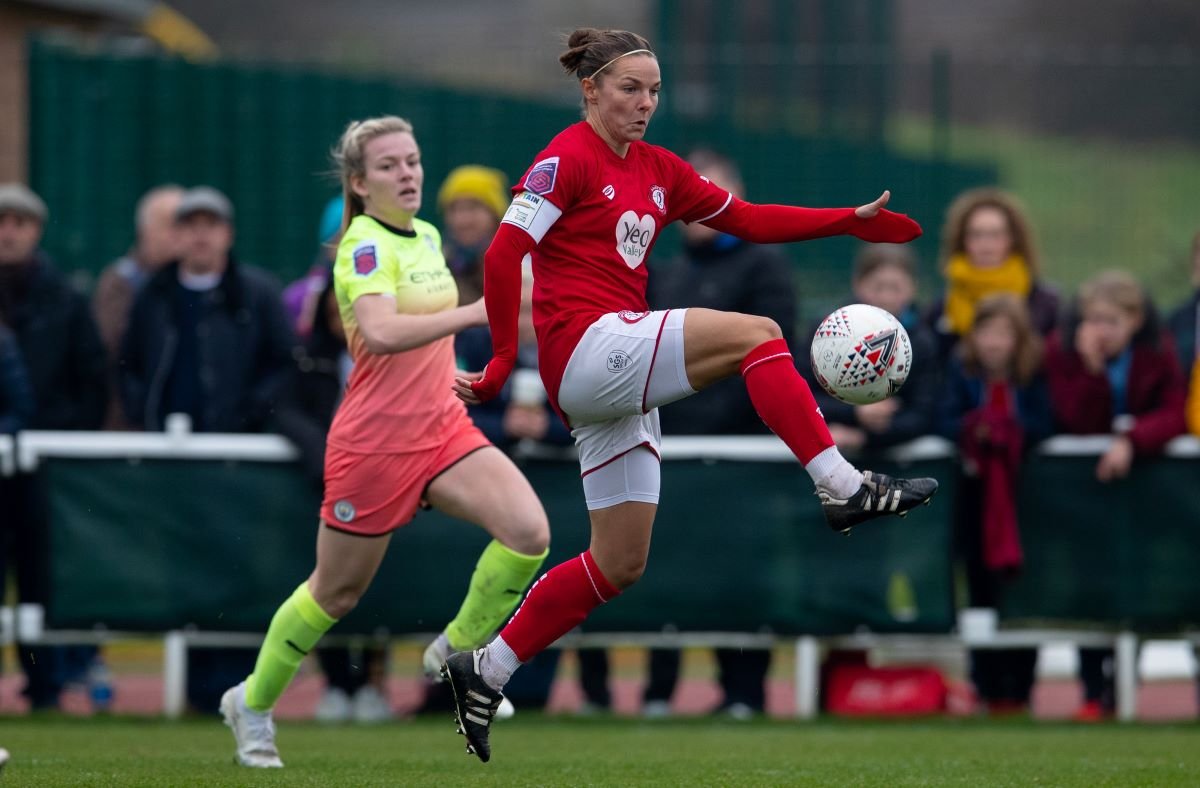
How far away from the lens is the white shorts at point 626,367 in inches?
253

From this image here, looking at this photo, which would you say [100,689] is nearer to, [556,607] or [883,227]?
[556,607]

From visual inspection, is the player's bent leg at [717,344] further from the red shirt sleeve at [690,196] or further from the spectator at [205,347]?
the spectator at [205,347]

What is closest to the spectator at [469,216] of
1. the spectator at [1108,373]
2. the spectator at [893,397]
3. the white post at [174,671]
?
the spectator at [893,397]

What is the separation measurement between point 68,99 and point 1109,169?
721cm

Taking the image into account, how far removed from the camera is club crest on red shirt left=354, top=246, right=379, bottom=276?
7.31 metres

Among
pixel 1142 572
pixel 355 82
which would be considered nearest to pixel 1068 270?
pixel 1142 572

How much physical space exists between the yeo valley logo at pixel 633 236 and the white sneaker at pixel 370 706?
4.16 meters

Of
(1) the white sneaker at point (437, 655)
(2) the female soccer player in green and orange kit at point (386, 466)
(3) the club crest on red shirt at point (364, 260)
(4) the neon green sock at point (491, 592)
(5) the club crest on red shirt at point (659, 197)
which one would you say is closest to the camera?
(5) the club crest on red shirt at point (659, 197)

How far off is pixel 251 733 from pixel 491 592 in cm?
107

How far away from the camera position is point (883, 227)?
276 inches

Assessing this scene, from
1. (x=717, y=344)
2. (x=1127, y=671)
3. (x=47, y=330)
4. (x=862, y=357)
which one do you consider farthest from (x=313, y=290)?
(x=1127, y=671)

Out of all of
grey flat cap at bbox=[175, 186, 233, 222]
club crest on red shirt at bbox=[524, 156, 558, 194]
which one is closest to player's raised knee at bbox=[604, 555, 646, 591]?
club crest on red shirt at bbox=[524, 156, 558, 194]

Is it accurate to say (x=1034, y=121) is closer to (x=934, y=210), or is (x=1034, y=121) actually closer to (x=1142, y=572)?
(x=934, y=210)

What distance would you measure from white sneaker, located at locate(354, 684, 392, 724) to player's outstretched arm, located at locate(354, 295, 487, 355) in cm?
333
